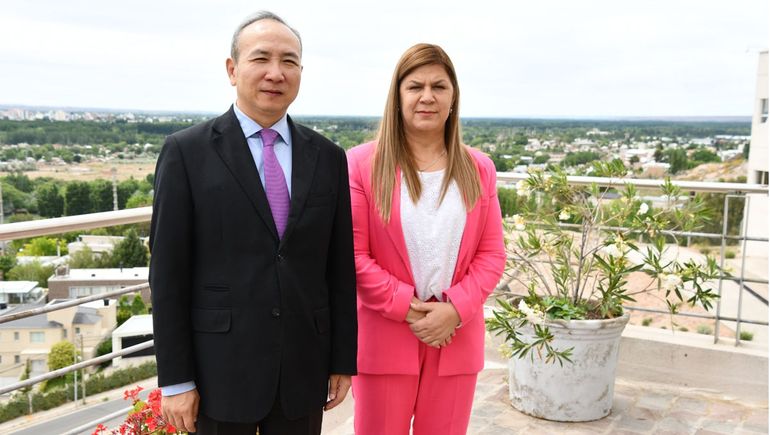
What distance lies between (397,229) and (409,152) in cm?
24

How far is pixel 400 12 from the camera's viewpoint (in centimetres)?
1344

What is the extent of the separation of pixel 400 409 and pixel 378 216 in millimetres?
552

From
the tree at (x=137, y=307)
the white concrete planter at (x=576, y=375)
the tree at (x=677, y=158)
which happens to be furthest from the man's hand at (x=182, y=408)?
the tree at (x=677, y=158)

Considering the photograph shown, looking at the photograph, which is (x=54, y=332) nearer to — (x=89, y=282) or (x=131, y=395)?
(x=89, y=282)

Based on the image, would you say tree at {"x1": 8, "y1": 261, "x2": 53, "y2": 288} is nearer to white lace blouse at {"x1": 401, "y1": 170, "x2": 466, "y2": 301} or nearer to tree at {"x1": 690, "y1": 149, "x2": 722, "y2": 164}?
white lace blouse at {"x1": 401, "y1": 170, "x2": 466, "y2": 301}

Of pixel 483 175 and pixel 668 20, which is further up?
pixel 668 20

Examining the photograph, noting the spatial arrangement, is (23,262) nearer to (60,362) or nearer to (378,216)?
(60,362)

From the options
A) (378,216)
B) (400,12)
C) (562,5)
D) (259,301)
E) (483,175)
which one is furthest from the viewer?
(562,5)

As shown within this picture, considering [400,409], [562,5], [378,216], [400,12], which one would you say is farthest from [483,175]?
[562,5]

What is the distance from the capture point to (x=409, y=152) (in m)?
1.92

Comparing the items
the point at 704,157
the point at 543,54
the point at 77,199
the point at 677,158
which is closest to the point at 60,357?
the point at 77,199

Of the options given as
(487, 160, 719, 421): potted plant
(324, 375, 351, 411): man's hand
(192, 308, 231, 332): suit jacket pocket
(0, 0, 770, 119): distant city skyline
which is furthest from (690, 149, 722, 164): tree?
(192, 308, 231, 332): suit jacket pocket

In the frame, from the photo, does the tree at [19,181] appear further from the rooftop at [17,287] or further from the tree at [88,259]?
the rooftop at [17,287]

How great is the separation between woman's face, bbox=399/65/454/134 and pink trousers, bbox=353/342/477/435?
0.63 m
